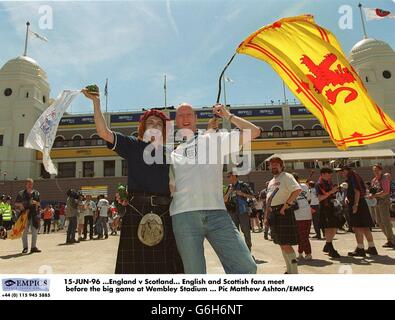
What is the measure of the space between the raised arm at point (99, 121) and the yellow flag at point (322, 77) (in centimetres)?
172

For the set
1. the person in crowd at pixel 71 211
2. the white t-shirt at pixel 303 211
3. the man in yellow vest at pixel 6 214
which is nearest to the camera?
the white t-shirt at pixel 303 211

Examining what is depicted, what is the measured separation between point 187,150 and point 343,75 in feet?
6.77

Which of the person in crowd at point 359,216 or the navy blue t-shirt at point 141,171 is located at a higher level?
the navy blue t-shirt at point 141,171

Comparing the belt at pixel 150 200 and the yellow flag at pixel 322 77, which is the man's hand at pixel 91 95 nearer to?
the belt at pixel 150 200

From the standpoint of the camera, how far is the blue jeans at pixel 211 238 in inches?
90.8

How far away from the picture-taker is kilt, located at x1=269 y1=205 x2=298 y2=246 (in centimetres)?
428

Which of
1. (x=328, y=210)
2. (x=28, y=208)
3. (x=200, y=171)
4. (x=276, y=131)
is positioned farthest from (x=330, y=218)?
(x=276, y=131)

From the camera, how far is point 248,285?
101 inches

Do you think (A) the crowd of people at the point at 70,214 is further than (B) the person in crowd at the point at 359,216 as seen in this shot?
Yes

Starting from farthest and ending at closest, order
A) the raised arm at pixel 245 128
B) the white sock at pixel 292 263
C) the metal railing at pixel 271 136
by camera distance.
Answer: the metal railing at pixel 271 136, the white sock at pixel 292 263, the raised arm at pixel 245 128

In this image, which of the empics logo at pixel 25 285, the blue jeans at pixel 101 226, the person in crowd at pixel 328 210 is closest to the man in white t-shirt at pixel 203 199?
the empics logo at pixel 25 285

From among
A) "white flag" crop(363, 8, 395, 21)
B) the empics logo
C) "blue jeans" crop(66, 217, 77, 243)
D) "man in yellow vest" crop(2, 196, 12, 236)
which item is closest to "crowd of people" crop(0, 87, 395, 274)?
the empics logo

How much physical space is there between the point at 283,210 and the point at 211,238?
237 centimetres

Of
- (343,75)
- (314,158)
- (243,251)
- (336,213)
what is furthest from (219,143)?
(314,158)
